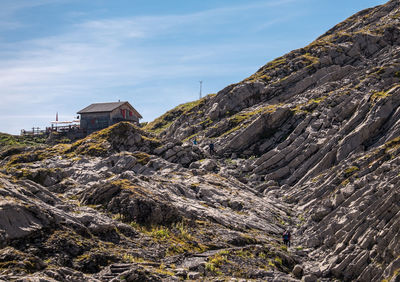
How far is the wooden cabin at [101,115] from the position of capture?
106 metres

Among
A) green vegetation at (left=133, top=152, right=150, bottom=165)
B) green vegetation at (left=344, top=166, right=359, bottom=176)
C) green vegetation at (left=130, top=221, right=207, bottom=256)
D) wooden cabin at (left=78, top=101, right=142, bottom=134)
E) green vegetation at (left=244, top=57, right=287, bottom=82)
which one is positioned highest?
green vegetation at (left=244, top=57, right=287, bottom=82)

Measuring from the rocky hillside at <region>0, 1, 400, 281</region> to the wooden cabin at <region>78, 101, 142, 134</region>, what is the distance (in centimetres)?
1560

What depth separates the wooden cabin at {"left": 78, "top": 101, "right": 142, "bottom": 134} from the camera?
106m

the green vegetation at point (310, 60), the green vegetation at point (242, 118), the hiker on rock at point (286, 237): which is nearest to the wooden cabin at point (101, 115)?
the green vegetation at point (242, 118)

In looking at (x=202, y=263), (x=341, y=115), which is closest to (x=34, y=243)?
(x=202, y=263)

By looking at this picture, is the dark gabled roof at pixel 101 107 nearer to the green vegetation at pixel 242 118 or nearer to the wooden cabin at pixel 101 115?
the wooden cabin at pixel 101 115

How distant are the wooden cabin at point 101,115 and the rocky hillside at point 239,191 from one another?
614 inches

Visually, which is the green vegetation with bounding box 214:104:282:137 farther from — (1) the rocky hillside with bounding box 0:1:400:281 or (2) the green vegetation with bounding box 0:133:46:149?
(2) the green vegetation with bounding box 0:133:46:149

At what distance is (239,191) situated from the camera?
62.9 meters

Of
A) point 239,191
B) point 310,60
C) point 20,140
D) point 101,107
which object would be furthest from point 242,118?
point 20,140

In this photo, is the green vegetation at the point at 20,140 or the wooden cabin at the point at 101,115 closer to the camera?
the wooden cabin at the point at 101,115

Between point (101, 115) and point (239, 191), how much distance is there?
5169 centimetres

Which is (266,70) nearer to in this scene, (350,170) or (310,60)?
(310,60)

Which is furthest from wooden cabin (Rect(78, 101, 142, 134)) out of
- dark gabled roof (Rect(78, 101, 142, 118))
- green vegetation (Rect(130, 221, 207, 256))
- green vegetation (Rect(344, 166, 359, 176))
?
green vegetation (Rect(130, 221, 207, 256))
